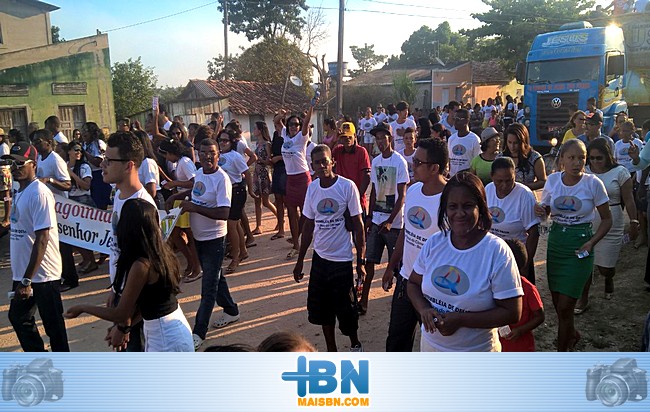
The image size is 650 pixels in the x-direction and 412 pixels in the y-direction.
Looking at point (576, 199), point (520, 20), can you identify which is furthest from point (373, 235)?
point (520, 20)

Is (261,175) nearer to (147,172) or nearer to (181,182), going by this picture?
(181,182)

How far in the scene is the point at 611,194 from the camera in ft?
15.4

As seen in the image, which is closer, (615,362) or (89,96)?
(615,362)

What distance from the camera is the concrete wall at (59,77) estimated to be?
50.2 ft

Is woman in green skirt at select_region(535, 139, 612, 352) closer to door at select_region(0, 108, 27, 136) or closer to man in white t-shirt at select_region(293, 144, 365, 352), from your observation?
man in white t-shirt at select_region(293, 144, 365, 352)

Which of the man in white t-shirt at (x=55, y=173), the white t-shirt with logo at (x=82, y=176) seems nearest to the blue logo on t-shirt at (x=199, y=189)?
the man in white t-shirt at (x=55, y=173)

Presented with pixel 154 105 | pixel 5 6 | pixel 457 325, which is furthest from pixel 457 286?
pixel 5 6

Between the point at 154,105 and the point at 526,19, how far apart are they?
1571cm

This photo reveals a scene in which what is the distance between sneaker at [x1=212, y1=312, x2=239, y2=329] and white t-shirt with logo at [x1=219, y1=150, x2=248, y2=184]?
7.36ft

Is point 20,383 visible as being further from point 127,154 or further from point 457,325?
point 457,325

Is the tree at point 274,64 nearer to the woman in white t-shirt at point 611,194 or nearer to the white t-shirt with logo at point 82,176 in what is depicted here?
the white t-shirt with logo at point 82,176

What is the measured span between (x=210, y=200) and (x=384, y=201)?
68.9 inches

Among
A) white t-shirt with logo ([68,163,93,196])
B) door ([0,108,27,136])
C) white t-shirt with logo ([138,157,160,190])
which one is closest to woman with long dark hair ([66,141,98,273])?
white t-shirt with logo ([68,163,93,196])

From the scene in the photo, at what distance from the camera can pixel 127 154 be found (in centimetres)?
322
